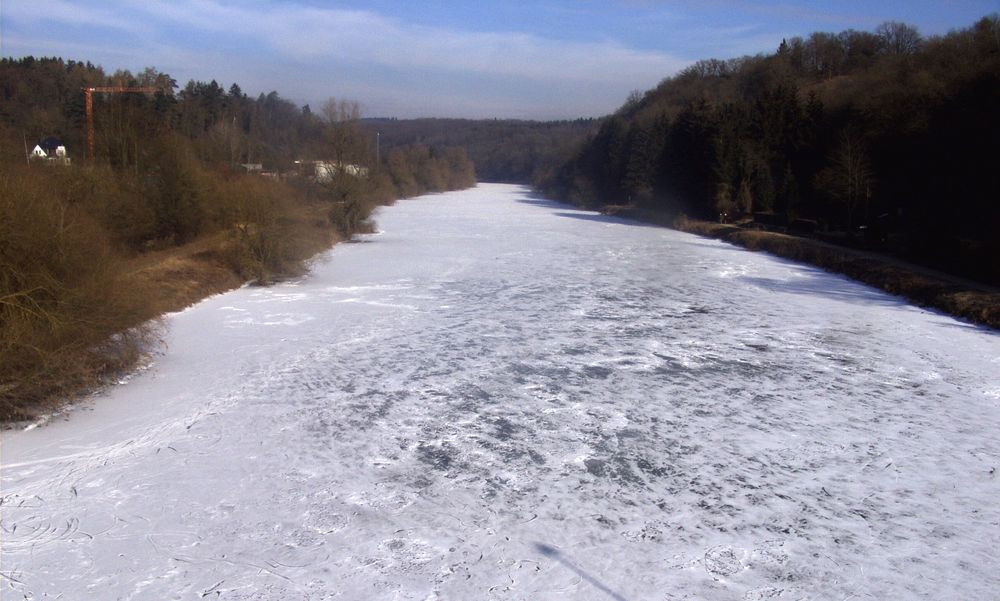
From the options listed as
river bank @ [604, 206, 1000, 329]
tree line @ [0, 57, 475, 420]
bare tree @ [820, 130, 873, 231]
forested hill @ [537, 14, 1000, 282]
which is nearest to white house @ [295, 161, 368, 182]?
tree line @ [0, 57, 475, 420]

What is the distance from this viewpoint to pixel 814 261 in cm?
2572

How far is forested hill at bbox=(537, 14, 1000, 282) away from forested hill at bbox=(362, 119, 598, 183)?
7163cm

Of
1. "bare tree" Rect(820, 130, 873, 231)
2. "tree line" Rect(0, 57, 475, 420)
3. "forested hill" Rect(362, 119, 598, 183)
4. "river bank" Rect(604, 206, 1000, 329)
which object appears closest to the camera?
"tree line" Rect(0, 57, 475, 420)

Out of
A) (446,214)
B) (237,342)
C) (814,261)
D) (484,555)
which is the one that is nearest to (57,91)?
(446,214)

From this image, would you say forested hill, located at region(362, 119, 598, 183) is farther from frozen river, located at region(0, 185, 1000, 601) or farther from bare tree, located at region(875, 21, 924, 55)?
frozen river, located at region(0, 185, 1000, 601)

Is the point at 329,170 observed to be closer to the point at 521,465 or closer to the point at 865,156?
the point at 865,156

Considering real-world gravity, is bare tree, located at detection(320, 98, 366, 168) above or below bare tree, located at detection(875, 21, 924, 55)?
below

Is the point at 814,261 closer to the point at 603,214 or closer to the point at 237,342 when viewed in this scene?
the point at 237,342

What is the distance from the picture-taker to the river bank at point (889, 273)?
1652 cm

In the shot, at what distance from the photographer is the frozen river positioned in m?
5.99

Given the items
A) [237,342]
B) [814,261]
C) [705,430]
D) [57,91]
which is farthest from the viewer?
[57,91]

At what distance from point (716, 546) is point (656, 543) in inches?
20.6

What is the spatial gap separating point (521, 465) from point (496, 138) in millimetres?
159604

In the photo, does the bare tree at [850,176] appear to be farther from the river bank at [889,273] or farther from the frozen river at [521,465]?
the frozen river at [521,465]
